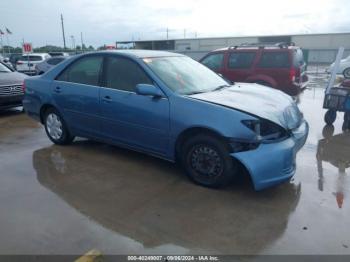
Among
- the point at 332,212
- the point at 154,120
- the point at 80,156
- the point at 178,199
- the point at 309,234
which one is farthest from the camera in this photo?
the point at 80,156

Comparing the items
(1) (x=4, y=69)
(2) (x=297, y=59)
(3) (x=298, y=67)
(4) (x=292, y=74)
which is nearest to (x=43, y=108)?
(1) (x=4, y=69)

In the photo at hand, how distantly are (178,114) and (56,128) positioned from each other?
2707 mm

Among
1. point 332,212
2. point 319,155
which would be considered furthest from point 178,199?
point 319,155

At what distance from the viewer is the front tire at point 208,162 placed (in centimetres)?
379

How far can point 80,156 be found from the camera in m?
5.28

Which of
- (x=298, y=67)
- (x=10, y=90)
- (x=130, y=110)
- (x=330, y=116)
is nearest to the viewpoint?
(x=130, y=110)

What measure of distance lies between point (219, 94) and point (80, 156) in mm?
2478

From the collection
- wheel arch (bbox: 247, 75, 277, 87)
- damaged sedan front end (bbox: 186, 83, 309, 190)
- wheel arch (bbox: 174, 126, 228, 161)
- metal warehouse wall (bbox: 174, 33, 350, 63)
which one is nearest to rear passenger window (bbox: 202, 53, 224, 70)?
wheel arch (bbox: 247, 75, 277, 87)

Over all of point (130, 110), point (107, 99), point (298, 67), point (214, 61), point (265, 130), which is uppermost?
point (214, 61)

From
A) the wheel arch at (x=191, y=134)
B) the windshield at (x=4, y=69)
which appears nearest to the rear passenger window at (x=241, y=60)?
the wheel arch at (x=191, y=134)

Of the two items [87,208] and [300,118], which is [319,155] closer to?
[300,118]

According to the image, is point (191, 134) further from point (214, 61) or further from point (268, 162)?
point (214, 61)

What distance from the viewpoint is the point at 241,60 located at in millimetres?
9531

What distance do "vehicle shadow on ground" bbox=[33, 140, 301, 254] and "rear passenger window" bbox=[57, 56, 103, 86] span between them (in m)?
1.24
